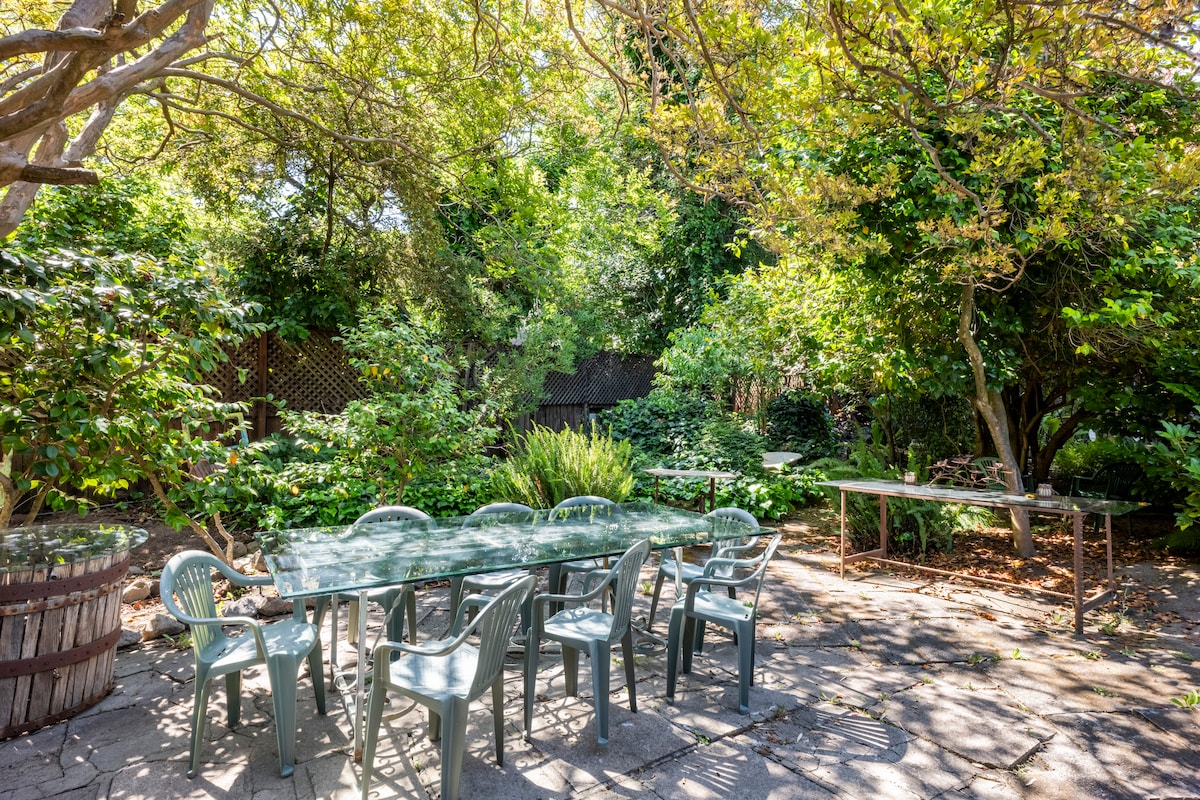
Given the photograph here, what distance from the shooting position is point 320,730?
2.75 meters

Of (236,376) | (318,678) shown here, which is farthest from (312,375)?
(318,678)

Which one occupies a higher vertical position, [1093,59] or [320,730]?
[1093,59]

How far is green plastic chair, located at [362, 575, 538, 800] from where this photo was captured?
6.99 feet

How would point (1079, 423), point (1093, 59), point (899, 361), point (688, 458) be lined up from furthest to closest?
point (688, 458) < point (1079, 423) < point (899, 361) < point (1093, 59)

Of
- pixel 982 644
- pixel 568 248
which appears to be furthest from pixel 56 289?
pixel 568 248

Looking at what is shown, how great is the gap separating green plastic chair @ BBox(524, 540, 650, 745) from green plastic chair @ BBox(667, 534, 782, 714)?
27 centimetres

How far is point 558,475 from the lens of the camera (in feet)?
19.7

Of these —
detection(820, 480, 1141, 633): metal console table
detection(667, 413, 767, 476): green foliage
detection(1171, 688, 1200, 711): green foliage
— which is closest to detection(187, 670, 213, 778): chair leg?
detection(1171, 688, 1200, 711): green foliage

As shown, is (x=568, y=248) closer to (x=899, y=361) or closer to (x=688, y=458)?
(x=688, y=458)

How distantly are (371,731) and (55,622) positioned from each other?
164 cm

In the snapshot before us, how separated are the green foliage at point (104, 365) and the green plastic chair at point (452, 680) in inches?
65.0

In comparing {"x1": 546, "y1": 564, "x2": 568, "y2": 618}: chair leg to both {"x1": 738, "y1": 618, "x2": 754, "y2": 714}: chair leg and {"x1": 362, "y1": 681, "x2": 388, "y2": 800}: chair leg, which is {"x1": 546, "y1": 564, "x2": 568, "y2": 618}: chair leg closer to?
{"x1": 738, "y1": 618, "x2": 754, "y2": 714}: chair leg

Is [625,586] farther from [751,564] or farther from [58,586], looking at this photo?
[58,586]

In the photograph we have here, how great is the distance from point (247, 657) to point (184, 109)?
4.34 metres
